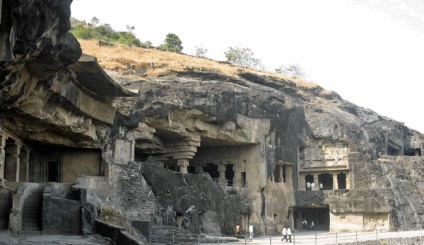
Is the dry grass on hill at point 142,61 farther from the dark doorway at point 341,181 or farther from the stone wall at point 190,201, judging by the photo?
the dark doorway at point 341,181

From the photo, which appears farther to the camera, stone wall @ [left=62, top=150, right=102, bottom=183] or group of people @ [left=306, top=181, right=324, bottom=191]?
group of people @ [left=306, top=181, right=324, bottom=191]

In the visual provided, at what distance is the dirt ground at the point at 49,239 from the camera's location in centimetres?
1439

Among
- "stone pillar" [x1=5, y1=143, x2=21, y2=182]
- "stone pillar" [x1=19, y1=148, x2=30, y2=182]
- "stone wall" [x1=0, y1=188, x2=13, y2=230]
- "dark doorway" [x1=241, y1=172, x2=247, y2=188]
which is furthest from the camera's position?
"dark doorway" [x1=241, y1=172, x2=247, y2=188]

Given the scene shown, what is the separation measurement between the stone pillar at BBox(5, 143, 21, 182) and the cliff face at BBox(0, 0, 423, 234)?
Result: 4 cm

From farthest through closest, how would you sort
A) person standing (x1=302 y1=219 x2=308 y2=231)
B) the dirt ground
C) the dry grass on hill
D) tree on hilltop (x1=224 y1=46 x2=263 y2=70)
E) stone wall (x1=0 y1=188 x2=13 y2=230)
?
tree on hilltop (x1=224 y1=46 x2=263 y2=70) → person standing (x1=302 y1=219 x2=308 y2=231) → the dry grass on hill → stone wall (x1=0 y1=188 x2=13 y2=230) → the dirt ground

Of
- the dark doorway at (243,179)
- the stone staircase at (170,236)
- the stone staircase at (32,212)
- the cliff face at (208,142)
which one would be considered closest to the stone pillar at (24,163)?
the cliff face at (208,142)

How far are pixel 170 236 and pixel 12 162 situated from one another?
647 centimetres

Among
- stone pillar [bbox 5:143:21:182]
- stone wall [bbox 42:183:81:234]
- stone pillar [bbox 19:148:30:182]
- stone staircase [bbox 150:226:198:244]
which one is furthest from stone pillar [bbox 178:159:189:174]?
stone wall [bbox 42:183:81:234]

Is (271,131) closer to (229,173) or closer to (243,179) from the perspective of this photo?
(243,179)

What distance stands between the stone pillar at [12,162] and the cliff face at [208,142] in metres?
0.04

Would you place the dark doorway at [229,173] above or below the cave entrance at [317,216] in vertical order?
above

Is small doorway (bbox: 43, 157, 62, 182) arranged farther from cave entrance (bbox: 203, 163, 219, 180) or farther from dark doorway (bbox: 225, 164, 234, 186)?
dark doorway (bbox: 225, 164, 234, 186)

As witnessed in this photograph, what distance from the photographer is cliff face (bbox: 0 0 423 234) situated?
1784 cm

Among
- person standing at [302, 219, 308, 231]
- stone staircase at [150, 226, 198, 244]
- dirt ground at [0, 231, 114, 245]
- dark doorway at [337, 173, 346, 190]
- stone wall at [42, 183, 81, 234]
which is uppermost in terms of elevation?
dark doorway at [337, 173, 346, 190]
